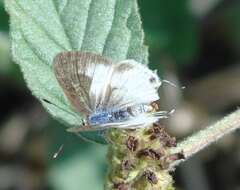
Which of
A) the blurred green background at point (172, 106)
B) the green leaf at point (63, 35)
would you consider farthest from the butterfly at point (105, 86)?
the blurred green background at point (172, 106)

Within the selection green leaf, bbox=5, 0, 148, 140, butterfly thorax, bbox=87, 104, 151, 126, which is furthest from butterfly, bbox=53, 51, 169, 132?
green leaf, bbox=5, 0, 148, 140

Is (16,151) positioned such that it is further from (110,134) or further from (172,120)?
(110,134)

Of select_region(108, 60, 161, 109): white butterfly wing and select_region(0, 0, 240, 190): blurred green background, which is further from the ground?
select_region(0, 0, 240, 190): blurred green background

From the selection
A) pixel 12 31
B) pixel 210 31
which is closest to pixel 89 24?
pixel 12 31

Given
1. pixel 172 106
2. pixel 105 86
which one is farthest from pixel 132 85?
pixel 172 106

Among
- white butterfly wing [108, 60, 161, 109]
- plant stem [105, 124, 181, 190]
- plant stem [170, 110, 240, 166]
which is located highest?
white butterfly wing [108, 60, 161, 109]

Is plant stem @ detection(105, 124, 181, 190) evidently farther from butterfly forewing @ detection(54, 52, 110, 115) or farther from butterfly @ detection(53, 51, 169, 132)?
butterfly forewing @ detection(54, 52, 110, 115)
